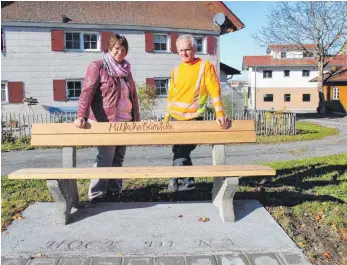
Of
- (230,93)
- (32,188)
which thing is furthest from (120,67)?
(230,93)

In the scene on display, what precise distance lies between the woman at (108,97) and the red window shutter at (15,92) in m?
15.7

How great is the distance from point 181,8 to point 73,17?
627 centimetres

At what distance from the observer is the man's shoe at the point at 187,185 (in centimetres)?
515

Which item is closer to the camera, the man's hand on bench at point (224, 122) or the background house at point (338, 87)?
the man's hand on bench at point (224, 122)

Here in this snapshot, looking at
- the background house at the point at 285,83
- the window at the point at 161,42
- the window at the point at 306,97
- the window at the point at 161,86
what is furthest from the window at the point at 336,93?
the window at the point at 161,42

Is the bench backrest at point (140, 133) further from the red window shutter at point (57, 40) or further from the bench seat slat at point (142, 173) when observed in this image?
the red window shutter at point (57, 40)

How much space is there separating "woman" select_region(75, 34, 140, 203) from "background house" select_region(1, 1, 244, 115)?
15659mm

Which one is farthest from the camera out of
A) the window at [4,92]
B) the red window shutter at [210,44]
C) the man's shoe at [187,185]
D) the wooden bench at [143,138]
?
the red window shutter at [210,44]

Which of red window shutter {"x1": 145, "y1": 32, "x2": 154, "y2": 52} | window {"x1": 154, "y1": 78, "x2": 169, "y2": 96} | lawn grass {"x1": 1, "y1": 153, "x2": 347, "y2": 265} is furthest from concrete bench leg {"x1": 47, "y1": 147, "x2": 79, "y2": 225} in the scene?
window {"x1": 154, "y1": 78, "x2": 169, "y2": 96}

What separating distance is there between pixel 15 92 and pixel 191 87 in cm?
1629

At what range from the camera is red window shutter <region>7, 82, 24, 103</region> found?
18.9 meters

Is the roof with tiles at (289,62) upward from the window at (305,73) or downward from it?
upward

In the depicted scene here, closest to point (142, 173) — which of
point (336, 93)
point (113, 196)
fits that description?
point (113, 196)

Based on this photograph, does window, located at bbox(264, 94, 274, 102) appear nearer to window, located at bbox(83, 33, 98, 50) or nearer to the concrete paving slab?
window, located at bbox(83, 33, 98, 50)
